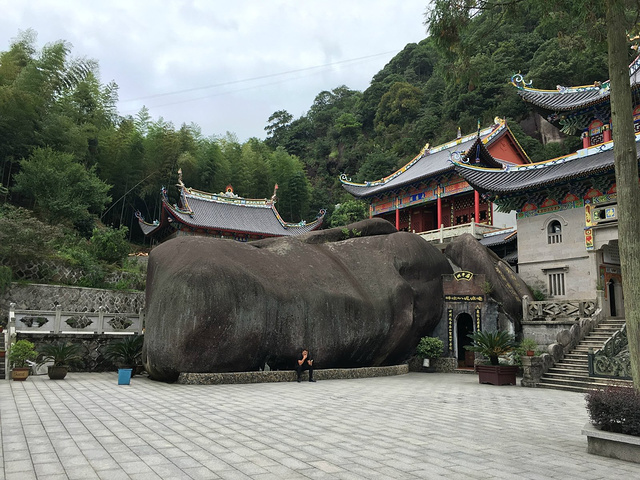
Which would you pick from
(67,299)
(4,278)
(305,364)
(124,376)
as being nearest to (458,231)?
(305,364)

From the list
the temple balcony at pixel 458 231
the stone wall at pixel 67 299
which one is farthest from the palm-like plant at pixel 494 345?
the stone wall at pixel 67 299

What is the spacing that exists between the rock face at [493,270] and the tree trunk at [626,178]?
11250mm

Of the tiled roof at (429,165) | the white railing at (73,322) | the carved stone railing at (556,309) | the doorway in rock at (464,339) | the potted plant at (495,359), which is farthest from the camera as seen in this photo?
the tiled roof at (429,165)

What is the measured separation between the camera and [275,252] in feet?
50.4

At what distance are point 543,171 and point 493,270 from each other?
427cm

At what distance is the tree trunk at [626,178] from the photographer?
5.89m

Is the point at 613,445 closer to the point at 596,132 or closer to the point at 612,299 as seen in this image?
the point at 612,299

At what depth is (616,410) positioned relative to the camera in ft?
18.9

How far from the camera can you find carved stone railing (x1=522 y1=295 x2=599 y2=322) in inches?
618

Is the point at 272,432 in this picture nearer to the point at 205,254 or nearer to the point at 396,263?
the point at 205,254

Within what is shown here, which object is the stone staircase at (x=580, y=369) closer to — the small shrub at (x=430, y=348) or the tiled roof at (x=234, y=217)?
the small shrub at (x=430, y=348)

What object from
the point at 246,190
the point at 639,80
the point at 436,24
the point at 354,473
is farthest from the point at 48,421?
the point at 246,190

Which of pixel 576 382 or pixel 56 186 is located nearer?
pixel 576 382

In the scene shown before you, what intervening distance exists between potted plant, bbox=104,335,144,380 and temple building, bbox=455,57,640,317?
13180mm
